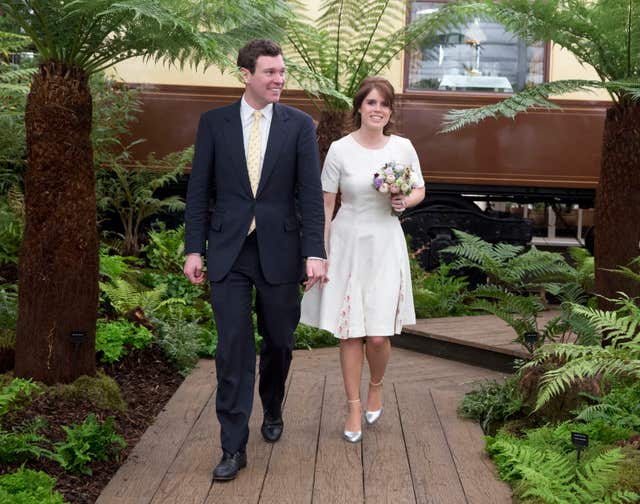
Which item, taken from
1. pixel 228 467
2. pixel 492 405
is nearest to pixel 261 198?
pixel 228 467

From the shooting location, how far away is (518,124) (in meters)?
9.16

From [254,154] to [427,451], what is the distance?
1625 mm

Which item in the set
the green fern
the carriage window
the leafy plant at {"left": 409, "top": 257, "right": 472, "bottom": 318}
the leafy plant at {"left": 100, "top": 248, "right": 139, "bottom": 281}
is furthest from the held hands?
the carriage window

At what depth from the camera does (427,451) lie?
4508mm

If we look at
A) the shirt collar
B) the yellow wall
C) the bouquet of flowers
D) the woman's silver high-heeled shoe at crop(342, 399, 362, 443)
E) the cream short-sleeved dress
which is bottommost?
the woman's silver high-heeled shoe at crop(342, 399, 362, 443)

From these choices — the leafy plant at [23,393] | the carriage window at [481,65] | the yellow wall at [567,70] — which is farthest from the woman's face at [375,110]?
the yellow wall at [567,70]

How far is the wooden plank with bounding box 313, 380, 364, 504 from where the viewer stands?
12.8 ft

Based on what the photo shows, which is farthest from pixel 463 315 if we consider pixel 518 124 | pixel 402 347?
pixel 518 124

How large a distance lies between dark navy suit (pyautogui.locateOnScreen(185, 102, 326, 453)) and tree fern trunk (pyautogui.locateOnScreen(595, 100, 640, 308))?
1904 millimetres

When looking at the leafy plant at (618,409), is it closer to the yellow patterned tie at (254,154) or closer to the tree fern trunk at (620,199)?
the tree fern trunk at (620,199)

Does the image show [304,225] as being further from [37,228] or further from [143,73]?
[143,73]

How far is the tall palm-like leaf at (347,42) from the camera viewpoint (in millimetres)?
8031

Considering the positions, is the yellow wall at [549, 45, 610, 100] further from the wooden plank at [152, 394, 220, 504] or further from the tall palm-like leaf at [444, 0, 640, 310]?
the wooden plank at [152, 394, 220, 504]

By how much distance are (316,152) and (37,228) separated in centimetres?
159
